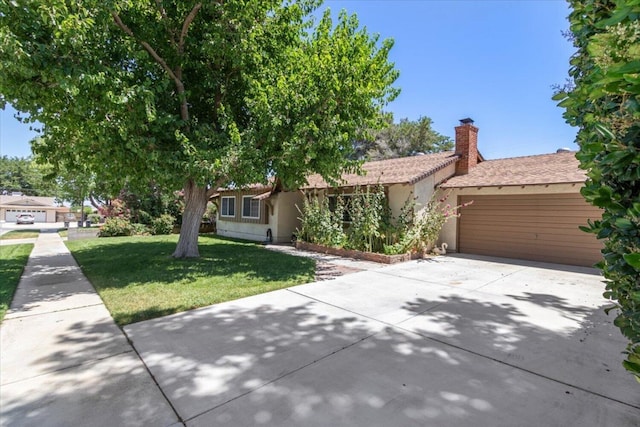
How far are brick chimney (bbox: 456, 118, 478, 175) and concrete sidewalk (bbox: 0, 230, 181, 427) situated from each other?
520 inches

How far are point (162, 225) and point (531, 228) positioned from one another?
64.7 ft

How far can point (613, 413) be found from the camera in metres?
2.65

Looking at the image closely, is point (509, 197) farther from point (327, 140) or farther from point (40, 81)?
point (40, 81)

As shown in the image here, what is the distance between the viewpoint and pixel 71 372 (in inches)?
129

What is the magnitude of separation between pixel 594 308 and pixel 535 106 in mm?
10373

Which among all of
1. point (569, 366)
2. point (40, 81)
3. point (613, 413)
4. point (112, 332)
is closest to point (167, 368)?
point (112, 332)

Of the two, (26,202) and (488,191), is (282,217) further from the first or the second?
(26,202)

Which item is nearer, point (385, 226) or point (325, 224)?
point (385, 226)

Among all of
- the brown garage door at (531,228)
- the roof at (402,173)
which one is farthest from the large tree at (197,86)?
the brown garage door at (531,228)

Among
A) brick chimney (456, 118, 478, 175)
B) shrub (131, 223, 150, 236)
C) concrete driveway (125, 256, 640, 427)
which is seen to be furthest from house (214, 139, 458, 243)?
concrete driveway (125, 256, 640, 427)

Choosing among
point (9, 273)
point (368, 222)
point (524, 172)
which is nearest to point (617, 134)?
point (368, 222)

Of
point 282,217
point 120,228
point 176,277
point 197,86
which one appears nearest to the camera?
point 176,277

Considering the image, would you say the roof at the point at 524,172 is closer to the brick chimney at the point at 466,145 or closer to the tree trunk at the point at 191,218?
the brick chimney at the point at 466,145

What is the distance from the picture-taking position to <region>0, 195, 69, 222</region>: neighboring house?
1870 inches
